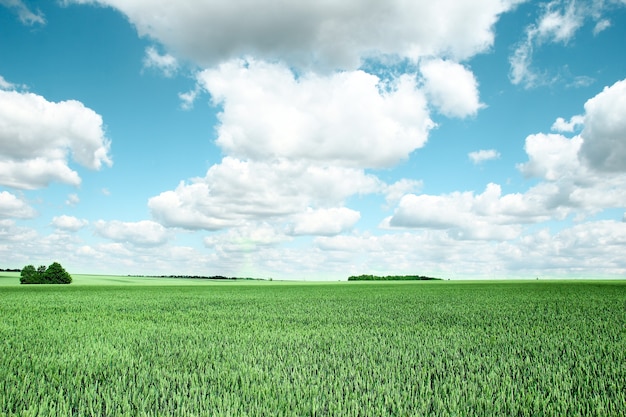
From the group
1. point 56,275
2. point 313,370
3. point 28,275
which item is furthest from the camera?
point 56,275

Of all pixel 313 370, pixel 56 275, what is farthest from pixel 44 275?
pixel 313 370

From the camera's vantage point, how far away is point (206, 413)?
4.20 m

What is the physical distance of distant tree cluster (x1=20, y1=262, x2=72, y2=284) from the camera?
62156 mm

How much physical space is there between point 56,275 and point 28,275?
11.7 ft

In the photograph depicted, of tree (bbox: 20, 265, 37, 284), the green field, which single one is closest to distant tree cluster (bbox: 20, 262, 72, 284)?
tree (bbox: 20, 265, 37, 284)

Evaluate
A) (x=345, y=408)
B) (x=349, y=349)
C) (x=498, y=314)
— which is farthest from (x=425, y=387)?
(x=498, y=314)

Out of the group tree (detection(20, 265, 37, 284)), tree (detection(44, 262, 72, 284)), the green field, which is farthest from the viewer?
tree (detection(44, 262, 72, 284))

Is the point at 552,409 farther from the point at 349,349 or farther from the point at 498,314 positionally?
the point at 498,314

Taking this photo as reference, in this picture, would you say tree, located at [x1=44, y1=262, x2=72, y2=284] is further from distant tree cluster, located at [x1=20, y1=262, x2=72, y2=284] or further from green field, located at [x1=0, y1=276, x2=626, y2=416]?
green field, located at [x1=0, y1=276, x2=626, y2=416]

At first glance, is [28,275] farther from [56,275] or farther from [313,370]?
[313,370]

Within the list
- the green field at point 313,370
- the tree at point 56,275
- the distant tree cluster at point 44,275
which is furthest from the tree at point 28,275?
the green field at point 313,370

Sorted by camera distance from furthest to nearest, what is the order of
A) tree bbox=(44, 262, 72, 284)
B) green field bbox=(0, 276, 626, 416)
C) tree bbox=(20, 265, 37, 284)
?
tree bbox=(44, 262, 72, 284) < tree bbox=(20, 265, 37, 284) < green field bbox=(0, 276, 626, 416)

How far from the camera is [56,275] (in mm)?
63625

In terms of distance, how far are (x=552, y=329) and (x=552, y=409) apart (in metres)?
6.75
